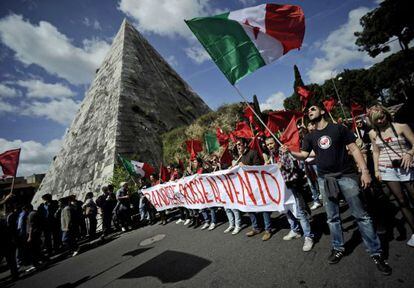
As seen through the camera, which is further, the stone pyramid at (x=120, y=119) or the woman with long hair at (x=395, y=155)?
the stone pyramid at (x=120, y=119)

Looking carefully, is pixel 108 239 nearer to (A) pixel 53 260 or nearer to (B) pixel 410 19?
(A) pixel 53 260

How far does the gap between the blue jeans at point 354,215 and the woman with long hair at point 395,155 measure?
565 millimetres

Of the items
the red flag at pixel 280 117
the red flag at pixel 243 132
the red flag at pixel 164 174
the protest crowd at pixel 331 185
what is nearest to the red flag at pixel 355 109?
the red flag at pixel 280 117

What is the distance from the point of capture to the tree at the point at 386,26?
71.8 feet

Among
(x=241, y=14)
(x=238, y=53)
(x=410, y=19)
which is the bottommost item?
(x=238, y=53)

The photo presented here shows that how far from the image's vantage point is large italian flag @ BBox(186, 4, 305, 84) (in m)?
3.86

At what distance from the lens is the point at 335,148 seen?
9.53 feet

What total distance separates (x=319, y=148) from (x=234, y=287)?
2.18 m

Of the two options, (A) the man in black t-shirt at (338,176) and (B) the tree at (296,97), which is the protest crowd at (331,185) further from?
(B) the tree at (296,97)

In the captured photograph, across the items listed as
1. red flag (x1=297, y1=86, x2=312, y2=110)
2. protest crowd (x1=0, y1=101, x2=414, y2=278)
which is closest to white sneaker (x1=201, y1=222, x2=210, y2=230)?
protest crowd (x1=0, y1=101, x2=414, y2=278)

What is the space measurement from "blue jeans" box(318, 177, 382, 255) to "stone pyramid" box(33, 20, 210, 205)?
11.7 m

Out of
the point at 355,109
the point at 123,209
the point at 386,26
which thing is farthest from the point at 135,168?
the point at 386,26

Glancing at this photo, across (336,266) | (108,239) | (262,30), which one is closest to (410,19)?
(262,30)

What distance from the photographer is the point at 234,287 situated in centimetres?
297
